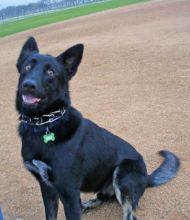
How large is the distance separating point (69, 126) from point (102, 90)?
266 inches

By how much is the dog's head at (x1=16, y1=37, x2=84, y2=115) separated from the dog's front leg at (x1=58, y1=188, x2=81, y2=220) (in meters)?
0.91

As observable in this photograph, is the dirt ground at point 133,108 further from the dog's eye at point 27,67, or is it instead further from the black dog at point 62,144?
the dog's eye at point 27,67

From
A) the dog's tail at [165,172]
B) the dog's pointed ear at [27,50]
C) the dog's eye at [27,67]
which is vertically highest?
the dog's pointed ear at [27,50]

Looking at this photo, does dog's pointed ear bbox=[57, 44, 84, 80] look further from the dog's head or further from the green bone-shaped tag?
the green bone-shaped tag

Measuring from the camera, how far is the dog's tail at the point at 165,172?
5.78m

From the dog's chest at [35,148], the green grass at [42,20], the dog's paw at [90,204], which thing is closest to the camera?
the dog's chest at [35,148]

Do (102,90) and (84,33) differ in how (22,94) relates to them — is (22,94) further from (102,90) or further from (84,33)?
(84,33)

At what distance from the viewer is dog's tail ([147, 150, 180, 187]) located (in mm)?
5780

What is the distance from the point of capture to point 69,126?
182 inches

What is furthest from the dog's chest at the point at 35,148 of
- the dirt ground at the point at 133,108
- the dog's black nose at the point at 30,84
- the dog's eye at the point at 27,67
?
the dirt ground at the point at 133,108

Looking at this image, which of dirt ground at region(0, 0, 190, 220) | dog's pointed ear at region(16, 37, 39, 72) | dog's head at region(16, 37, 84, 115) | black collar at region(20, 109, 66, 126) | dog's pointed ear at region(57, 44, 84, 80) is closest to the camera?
dog's head at region(16, 37, 84, 115)

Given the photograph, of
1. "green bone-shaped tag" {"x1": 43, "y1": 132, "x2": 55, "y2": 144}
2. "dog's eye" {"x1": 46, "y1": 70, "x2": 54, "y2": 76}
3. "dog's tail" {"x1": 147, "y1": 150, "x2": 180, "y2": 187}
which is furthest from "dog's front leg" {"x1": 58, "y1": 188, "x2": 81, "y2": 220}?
"dog's tail" {"x1": 147, "y1": 150, "x2": 180, "y2": 187}

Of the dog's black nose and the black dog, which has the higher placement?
the dog's black nose

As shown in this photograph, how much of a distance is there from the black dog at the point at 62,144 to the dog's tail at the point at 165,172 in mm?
660
